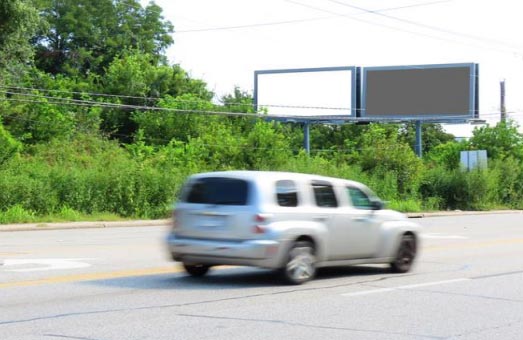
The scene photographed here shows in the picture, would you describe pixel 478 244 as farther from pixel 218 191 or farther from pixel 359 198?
pixel 218 191

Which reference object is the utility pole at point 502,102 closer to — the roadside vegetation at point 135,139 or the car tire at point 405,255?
the roadside vegetation at point 135,139

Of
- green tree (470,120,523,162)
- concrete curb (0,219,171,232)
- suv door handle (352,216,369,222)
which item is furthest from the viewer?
green tree (470,120,523,162)

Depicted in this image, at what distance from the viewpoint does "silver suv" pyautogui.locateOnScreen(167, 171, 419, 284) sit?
12070 mm

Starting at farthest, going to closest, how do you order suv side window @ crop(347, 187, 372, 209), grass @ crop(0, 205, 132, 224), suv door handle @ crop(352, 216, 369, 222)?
1. grass @ crop(0, 205, 132, 224)
2. suv side window @ crop(347, 187, 372, 209)
3. suv door handle @ crop(352, 216, 369, 222)

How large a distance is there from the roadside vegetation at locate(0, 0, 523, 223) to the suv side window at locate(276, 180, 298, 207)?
19.0 m

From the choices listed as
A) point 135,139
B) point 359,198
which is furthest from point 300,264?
point 135,139

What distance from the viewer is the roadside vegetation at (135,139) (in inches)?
1316

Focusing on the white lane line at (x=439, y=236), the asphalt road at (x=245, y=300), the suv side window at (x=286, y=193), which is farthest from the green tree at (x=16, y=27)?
the suv side window at (x=286, y=193)

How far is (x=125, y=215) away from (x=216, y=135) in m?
22.6

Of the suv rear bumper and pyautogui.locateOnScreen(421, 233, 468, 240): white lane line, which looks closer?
the suv rear bumper

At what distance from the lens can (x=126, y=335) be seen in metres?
8.28

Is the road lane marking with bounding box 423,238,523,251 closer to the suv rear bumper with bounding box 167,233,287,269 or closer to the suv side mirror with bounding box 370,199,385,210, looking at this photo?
the suv side mirror with bounding box 370,199,385,210

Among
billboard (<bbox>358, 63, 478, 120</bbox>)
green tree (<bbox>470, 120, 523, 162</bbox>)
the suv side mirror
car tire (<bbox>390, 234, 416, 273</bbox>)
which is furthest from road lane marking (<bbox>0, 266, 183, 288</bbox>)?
green tree (<bbox>470, 120, 523, 162</bbox>)

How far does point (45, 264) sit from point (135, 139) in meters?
51.3
